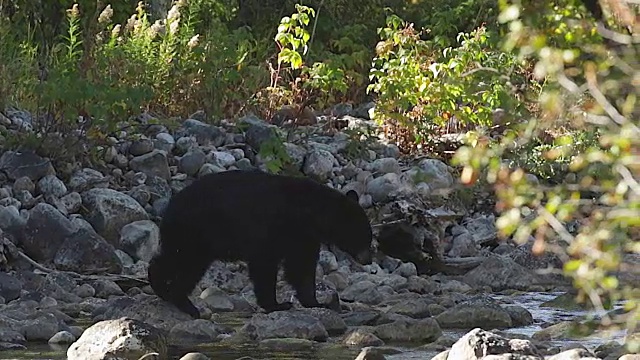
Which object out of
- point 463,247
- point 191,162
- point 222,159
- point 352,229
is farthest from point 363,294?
point 222,159

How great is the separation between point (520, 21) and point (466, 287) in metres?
7.43

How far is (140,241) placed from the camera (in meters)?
10.2

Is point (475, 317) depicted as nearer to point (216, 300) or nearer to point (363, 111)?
point (216, 300)

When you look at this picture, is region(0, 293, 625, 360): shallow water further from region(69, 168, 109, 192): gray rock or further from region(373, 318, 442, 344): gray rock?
region(69, 168, 109, 192): gray rock

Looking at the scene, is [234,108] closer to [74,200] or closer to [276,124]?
[276,124]

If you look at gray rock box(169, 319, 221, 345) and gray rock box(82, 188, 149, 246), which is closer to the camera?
gray rock box(169, 319, 221, 345)

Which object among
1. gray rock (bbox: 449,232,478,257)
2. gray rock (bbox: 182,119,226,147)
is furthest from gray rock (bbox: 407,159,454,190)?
gray rock (bbox: 182,119,226,147)

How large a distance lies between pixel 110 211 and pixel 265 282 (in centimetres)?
254

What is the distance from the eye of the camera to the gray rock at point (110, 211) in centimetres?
1043

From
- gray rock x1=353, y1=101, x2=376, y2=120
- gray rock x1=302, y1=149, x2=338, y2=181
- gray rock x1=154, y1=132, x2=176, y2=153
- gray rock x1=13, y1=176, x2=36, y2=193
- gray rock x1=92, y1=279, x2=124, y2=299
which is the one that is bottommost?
gray rock x1=92, y1=279, x2=124, y2=299

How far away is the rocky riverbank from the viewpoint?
7.27 m

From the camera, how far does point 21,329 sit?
23.7ft

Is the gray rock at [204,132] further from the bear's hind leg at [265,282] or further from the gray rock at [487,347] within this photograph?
the gray rock at [487,347]

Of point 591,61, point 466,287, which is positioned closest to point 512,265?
point 466,287
